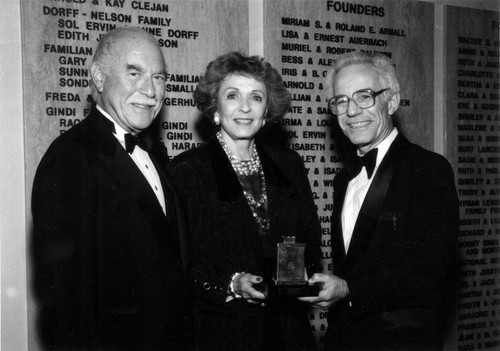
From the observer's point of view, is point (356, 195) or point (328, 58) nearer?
point (356, 195)

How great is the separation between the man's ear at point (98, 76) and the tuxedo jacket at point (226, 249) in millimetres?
620

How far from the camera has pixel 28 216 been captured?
3311 millimetres

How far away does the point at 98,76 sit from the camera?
277 cm

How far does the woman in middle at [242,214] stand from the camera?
295 cm

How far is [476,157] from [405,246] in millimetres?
2455

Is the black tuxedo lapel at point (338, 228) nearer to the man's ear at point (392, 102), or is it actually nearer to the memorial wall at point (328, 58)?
the man's ear at point (392, 102)

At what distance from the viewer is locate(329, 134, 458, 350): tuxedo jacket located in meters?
2.80

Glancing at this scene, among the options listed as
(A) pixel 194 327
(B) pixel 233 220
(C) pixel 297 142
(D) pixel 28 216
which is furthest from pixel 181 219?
(C) pixel 297 142

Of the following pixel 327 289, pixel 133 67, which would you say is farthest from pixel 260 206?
pixel 133 67

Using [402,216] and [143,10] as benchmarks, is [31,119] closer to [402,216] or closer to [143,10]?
[143,10]

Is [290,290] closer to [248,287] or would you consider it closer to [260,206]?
[248,287]

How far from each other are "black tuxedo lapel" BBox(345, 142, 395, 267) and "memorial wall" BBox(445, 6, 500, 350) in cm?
206

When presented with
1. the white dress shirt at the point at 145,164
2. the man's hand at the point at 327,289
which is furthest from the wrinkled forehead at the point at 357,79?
the white dress shirt at the point at 145,164

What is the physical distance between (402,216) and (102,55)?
178 cm
